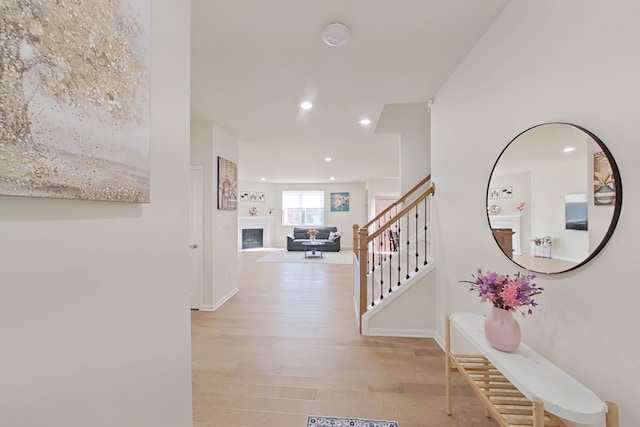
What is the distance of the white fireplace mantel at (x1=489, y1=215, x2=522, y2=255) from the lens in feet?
5.19

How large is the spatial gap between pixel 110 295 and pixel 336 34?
1.94 m

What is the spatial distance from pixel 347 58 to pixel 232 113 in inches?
67.6

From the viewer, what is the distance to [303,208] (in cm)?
1120

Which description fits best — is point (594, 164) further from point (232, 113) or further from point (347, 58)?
point (232, 113)

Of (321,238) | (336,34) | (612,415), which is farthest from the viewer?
(321,238)

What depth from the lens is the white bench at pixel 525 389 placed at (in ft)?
3.14

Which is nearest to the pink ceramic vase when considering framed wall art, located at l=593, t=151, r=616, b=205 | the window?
framed wall art, located at l=593, t=151, r=616, b=205

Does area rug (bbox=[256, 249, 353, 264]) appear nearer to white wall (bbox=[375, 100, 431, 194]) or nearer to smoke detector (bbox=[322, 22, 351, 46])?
white wall (bbox=[375, 100, 431, 194])

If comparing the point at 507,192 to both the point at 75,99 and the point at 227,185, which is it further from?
the point at 227,185

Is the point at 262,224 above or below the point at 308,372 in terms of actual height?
above

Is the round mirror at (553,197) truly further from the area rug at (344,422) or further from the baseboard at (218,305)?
the baseboard at (218,305)

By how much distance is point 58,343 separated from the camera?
68 cm

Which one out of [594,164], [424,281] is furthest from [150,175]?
[424,281]

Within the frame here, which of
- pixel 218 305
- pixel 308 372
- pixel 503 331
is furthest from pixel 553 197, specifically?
pixel 218 305
